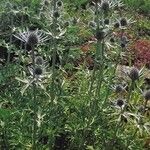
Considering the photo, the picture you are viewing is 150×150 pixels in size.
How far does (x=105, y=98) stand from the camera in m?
5.43

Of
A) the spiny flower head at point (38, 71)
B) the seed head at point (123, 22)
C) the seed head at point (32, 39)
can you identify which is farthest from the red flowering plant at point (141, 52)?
the seed head at point (32, 39)

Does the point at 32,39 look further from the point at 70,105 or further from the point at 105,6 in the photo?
the point at 70,105

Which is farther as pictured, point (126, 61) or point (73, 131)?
point (126, 61)

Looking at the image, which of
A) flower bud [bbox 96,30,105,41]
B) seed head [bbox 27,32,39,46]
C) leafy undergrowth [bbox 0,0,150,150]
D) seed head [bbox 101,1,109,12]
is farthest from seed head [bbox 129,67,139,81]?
seed head [bbox 27,32,39,46]

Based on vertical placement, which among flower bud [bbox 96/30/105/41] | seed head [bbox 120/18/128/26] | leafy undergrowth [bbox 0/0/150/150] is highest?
seed head [bbox 120/18/128/26]

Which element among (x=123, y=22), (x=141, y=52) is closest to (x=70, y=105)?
(x=123, y=22)

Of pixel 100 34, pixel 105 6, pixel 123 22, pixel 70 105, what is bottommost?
pixel 70 105

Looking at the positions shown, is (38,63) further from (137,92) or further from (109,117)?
(137,92)

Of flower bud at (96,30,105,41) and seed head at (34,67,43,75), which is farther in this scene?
flower bud at (96,30,105,41)

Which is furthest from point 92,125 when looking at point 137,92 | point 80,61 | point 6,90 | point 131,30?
point 131,30

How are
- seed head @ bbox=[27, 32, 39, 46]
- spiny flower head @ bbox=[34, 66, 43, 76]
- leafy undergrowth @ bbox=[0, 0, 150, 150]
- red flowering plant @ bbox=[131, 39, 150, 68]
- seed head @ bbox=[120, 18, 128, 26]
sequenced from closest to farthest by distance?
1. seed head @ bbox=[27, 32, 39, 46]
2. spiny flower head @ bbox=[34, 66, 43, 76]
3. leafy undergrowth @ bbox=[0, 0, 150, 150]
4. seed head @ bbox=[120, 18, 128, 26]
5. red flowering plant @ bbox=[131, 39, 150, 68]

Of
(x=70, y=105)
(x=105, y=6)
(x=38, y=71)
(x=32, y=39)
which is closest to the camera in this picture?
(x=32, y=39)

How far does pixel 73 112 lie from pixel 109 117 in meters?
0.44

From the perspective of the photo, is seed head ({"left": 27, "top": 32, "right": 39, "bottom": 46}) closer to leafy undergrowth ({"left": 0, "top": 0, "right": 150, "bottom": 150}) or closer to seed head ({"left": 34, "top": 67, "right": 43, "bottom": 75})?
leafy undergrowth ({"left": 0, "top": 0, "right": 150, "bottom": 150})
